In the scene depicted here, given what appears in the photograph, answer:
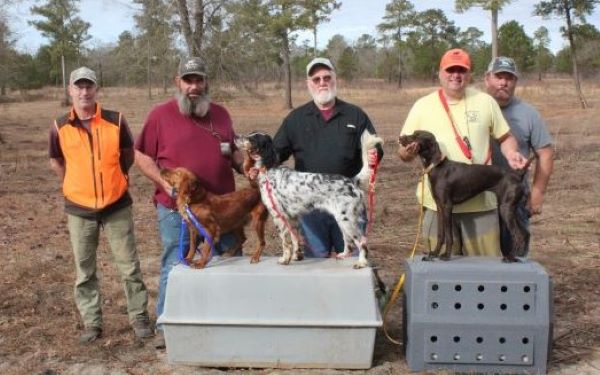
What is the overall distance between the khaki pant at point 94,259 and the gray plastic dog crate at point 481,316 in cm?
219

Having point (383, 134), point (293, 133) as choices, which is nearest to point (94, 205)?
point (293, 133)

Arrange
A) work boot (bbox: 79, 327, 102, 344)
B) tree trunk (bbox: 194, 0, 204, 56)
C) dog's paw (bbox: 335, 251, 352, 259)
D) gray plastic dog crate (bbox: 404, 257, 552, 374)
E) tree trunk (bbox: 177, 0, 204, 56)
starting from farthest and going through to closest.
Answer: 1. tree trunk (bbox: 194, 0, 204, 56)
2. tree trunk (bbox: 177, 0, 204, 56)
3. work boot (bbox: 79, 327, 102, 344)
4. dog's paw (bbox: 335, 251, 352, 259)
5. gray plastic dog crate (bbox: 404, 257, 552, 374)

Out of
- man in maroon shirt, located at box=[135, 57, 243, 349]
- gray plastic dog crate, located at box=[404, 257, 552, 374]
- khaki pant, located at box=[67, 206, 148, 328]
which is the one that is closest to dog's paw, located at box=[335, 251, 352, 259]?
gray plastic dog crate, located at box=[404, 257, 552, 374]

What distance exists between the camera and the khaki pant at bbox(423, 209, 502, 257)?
4809 mm

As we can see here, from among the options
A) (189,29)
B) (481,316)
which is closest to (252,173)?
(481,316)

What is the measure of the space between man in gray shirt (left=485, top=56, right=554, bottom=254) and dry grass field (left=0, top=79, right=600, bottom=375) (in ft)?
3.91

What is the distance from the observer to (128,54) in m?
22.7

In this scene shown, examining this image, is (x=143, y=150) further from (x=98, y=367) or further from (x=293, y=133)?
(x=98, y=367)

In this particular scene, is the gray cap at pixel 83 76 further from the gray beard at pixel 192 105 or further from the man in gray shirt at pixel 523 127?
the man in gray shirt at pixel 523 127

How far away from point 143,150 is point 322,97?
1415 mm

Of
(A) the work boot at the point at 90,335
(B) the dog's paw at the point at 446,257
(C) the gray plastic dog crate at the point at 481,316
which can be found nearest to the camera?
(C) the gray plastic dog crate at the point at 481,316

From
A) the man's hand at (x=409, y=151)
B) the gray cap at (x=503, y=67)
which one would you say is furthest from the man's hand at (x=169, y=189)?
the gray cap at (x=503, y=67)

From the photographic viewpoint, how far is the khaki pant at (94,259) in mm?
4980

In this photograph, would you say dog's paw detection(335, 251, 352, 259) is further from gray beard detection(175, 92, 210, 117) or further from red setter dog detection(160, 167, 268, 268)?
gray beard detection(175, 92, 210, 117)
